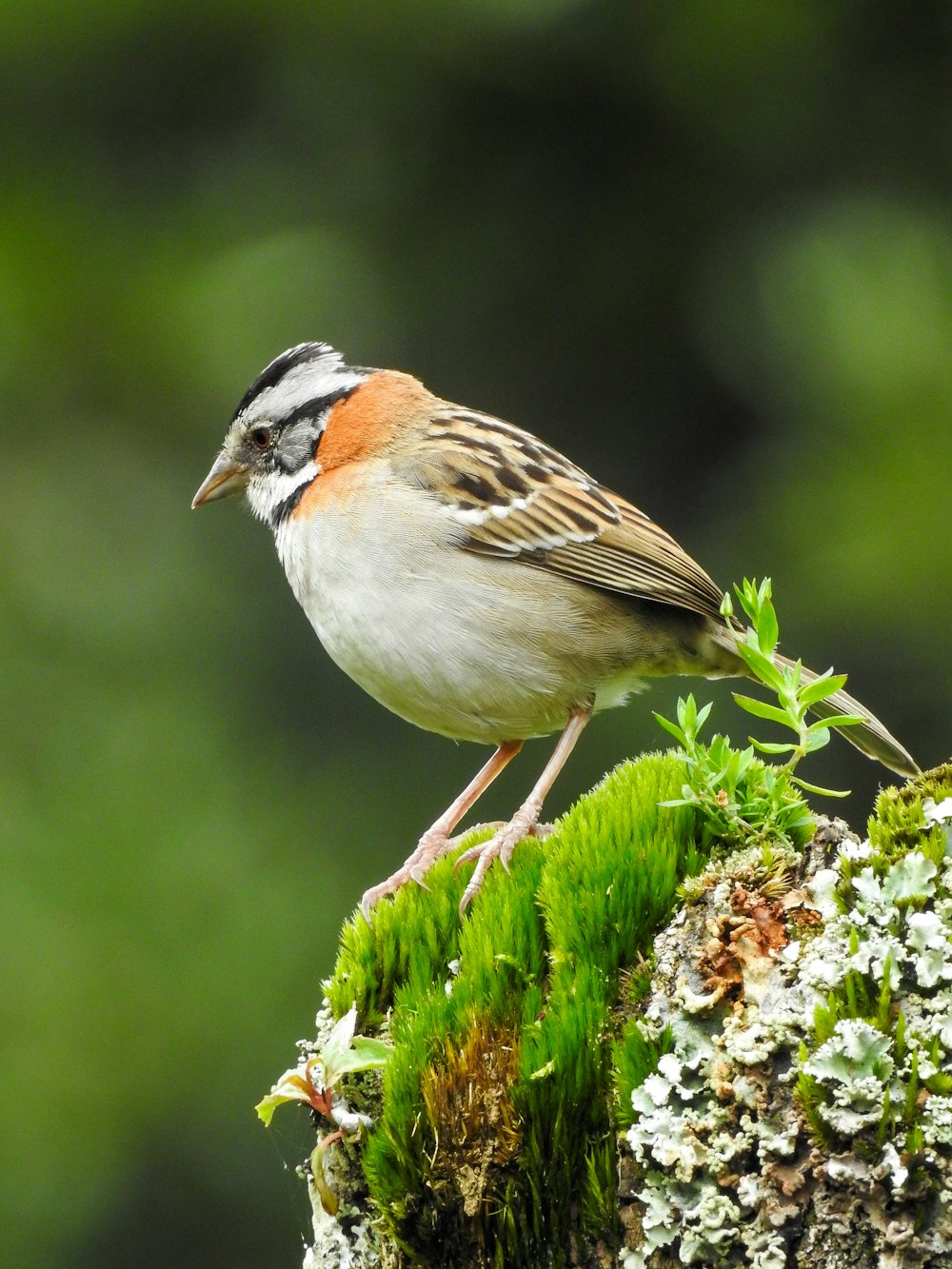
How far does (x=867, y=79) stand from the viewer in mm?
8156

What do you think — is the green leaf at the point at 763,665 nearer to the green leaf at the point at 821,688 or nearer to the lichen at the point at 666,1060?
the green leaf at the point at 821,688

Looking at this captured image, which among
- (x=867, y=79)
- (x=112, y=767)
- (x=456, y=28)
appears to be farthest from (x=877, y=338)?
(x=112, y=767)

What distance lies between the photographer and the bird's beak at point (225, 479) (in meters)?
4.96

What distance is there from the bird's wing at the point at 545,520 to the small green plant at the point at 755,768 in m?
1.53

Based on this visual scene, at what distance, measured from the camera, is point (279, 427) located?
16.0 feet

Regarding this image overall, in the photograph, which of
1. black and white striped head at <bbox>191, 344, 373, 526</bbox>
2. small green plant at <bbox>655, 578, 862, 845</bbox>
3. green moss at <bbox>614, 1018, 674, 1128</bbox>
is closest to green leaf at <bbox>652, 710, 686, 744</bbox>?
small green plant at <bbox>655, 578, 862, 845</bbox>

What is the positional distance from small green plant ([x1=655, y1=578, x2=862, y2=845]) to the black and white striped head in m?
2.18

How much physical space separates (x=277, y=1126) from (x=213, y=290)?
201 inches

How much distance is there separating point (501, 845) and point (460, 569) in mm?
1026

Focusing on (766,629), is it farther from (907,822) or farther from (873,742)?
(873,742)

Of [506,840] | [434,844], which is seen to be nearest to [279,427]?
[434,844]

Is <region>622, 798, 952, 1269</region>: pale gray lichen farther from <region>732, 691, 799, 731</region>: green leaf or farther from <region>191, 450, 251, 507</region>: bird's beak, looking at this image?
<region>191, 450, 251, 507</region>: bird's beak

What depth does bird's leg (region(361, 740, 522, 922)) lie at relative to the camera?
3783 millimetres

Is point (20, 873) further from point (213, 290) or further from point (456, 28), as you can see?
point (456, 28)
